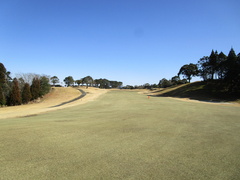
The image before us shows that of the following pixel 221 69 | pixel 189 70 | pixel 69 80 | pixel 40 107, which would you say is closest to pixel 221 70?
pixel 221 69

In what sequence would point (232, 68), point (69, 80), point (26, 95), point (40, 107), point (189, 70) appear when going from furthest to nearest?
point (69, 80) < point (189, 70) < point (26, 95) < point (232, 68) < point (40, 107)

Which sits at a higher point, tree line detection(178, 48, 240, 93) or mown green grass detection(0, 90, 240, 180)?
tree line detection(178, 48, 240, 93)

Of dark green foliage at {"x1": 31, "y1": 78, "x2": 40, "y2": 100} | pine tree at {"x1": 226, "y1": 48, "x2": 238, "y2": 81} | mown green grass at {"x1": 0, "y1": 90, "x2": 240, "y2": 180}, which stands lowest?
mown green grass at {"x1": 0, "y1": 90, "x2": 240, "y2": 180}

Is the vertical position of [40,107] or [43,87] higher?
[43,87]

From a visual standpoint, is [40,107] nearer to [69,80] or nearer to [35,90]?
[35,90]

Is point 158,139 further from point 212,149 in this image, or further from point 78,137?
point 78,137

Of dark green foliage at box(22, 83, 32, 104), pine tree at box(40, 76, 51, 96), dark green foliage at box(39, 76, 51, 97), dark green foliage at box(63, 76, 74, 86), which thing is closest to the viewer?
dark green foliage at box(22, 83, 32, 104)

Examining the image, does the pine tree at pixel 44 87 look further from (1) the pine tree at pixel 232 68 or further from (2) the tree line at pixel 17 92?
(1) the pine tree at pixel 232 68

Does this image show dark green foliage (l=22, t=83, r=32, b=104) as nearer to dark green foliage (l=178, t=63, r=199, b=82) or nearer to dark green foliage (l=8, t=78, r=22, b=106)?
dark green foliage (l=8, t=78, r=22, b=106)

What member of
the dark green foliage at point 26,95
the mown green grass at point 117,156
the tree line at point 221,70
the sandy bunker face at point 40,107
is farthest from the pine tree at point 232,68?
the dark green foliage at point 26,95

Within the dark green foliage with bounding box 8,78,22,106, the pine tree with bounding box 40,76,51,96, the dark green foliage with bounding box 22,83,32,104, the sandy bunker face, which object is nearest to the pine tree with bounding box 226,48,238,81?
the sandy bunker face

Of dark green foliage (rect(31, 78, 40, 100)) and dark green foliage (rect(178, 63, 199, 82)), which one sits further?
dark green foliage (rect(178, 63, 199, 82))

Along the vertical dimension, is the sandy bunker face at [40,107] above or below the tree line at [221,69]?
below

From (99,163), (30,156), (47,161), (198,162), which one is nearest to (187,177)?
(198,162)
